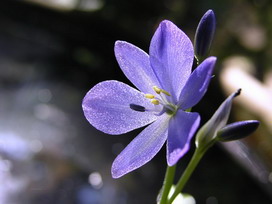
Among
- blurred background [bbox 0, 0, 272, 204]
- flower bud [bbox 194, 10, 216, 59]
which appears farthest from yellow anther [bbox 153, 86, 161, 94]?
blurred background [bbox 0, 0, 272, 204]

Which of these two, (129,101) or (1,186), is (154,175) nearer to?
(1,186)

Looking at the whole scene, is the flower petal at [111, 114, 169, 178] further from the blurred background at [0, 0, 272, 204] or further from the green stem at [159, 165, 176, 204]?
the blurred background at [0, 0, 272, 204]

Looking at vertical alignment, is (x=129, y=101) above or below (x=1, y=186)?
above

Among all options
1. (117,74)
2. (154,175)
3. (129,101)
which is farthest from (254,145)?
(129,101)

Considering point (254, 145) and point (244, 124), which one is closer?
point (244, 124)

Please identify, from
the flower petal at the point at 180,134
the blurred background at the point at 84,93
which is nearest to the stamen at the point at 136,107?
the flower petal at the point at 180,134

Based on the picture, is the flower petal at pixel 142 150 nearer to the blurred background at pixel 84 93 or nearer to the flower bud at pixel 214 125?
the flower bud at pixel 214 125

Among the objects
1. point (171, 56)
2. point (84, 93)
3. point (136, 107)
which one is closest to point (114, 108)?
point (136, 107)
